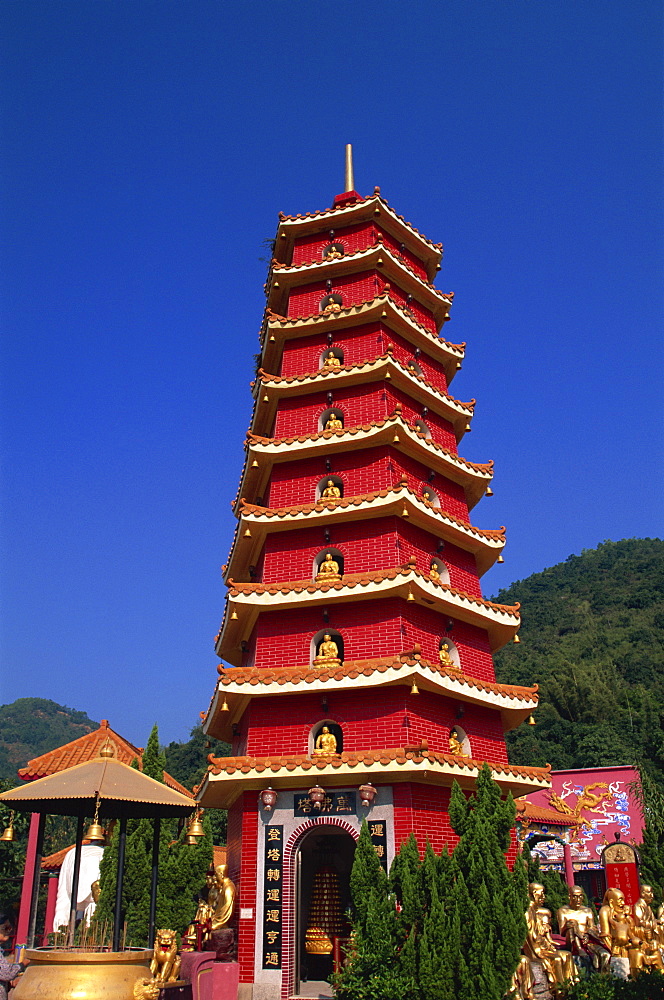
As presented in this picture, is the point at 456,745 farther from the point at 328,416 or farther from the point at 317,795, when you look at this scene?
the point at 328,416

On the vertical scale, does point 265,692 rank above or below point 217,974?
above

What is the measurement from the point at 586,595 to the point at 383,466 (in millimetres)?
84211

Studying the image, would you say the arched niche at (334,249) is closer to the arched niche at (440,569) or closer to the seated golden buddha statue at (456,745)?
the arched niche at (440,569)

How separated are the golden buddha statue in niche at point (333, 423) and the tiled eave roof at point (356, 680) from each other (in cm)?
621

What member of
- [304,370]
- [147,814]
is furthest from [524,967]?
[304,370]

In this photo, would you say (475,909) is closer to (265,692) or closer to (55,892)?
(265,692)

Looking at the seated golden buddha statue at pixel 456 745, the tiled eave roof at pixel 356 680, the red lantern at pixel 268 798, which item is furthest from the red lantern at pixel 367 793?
the seated golden buddha statue at pixel 456 745

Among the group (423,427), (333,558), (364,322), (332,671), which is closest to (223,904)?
(332,671)

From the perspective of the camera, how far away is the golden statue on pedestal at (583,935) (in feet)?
45.8

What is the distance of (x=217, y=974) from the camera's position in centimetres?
1346

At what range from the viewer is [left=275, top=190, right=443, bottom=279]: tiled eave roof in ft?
73.3

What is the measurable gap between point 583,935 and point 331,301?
52.1 feet

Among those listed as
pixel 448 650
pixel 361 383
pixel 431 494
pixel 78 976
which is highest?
pixel 361 383

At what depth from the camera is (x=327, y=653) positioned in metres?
16.5
